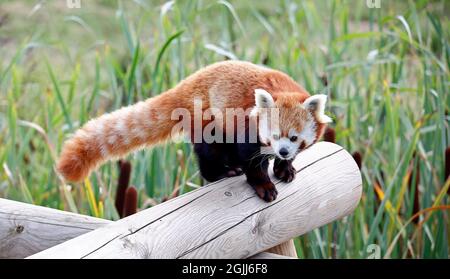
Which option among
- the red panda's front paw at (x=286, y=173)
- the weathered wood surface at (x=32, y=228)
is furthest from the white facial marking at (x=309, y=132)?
the weathered wood surface at (x=32, y=228)

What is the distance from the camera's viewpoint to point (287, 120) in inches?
73.1

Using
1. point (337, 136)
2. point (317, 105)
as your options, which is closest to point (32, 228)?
point (317, 105)

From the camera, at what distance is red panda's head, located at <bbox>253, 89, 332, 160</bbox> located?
1.82 metres

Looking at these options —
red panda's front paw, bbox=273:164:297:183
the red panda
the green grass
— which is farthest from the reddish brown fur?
the green grass

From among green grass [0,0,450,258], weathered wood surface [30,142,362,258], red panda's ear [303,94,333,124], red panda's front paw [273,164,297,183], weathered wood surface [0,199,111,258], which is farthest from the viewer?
green grass [0,0,450,258]

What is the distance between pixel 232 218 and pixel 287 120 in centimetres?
33

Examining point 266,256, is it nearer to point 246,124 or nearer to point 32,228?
point 246,124

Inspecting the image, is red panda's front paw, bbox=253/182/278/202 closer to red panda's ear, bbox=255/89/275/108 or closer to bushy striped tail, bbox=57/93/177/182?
red panda's ear, bbox=255/89/275/108

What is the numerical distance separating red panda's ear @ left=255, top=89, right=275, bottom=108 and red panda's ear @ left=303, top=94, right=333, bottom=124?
0.11 metres

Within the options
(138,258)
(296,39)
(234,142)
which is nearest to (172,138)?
(234,142)

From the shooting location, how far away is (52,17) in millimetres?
5086

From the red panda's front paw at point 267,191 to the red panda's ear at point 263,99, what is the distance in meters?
0.23

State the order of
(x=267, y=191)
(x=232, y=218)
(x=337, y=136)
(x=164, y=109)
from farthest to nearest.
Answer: (x=337, y=136) → (x=164, y=109) → (x=267, y=191) → (x=232, y=218)

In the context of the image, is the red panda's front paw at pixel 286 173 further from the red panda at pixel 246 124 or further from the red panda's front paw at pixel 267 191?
the red panda's front paw at pixel 267 191
